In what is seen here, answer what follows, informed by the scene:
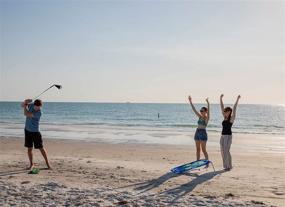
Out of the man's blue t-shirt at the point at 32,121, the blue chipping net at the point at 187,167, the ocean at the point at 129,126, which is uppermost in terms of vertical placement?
the man's blue t-shirt at the point at 32,121

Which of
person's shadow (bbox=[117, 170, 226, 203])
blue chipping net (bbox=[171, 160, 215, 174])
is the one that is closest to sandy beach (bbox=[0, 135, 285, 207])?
person's shadow (bbox=[117, 170, 226, 203])

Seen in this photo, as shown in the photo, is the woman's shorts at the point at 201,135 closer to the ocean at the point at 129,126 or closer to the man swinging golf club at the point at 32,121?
the man swinging golf club at the point at 32,121

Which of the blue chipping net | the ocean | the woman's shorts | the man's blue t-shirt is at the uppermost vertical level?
the man's blue t-shirt

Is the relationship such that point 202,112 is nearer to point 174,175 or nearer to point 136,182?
point 174,175

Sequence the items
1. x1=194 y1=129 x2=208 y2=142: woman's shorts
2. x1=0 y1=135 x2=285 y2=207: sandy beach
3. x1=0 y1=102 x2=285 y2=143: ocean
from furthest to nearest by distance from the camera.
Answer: x1=0 y1=102 x2=285 y2=143: ocean < x1=194 y1=129 x2=208 y2=142: woman's shorts < x1=0 y1=135 x2=285 y2=207: sandy beach

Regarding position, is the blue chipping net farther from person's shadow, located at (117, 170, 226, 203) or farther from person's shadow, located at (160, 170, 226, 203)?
person's shadow, located at (160, 170, 226, 203)

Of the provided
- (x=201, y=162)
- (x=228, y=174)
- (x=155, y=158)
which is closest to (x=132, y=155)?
(x=155, y=158)

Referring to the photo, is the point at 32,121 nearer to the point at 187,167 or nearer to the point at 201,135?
the point at 187,167

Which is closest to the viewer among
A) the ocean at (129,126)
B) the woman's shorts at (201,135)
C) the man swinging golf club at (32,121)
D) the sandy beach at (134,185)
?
the sandy beach at (134,185)

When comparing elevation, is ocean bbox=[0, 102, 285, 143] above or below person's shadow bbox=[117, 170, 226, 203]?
below

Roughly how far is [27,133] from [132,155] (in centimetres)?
464

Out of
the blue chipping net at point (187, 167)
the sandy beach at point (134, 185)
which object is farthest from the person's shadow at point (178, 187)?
the blue chipping net at point (187, 167)

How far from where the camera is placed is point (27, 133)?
360 inches

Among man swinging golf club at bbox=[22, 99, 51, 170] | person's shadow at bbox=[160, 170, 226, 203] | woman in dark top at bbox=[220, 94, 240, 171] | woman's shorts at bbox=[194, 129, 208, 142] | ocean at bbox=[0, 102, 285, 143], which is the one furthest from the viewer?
ocean at bbox=[0, 102, 285, 143]
